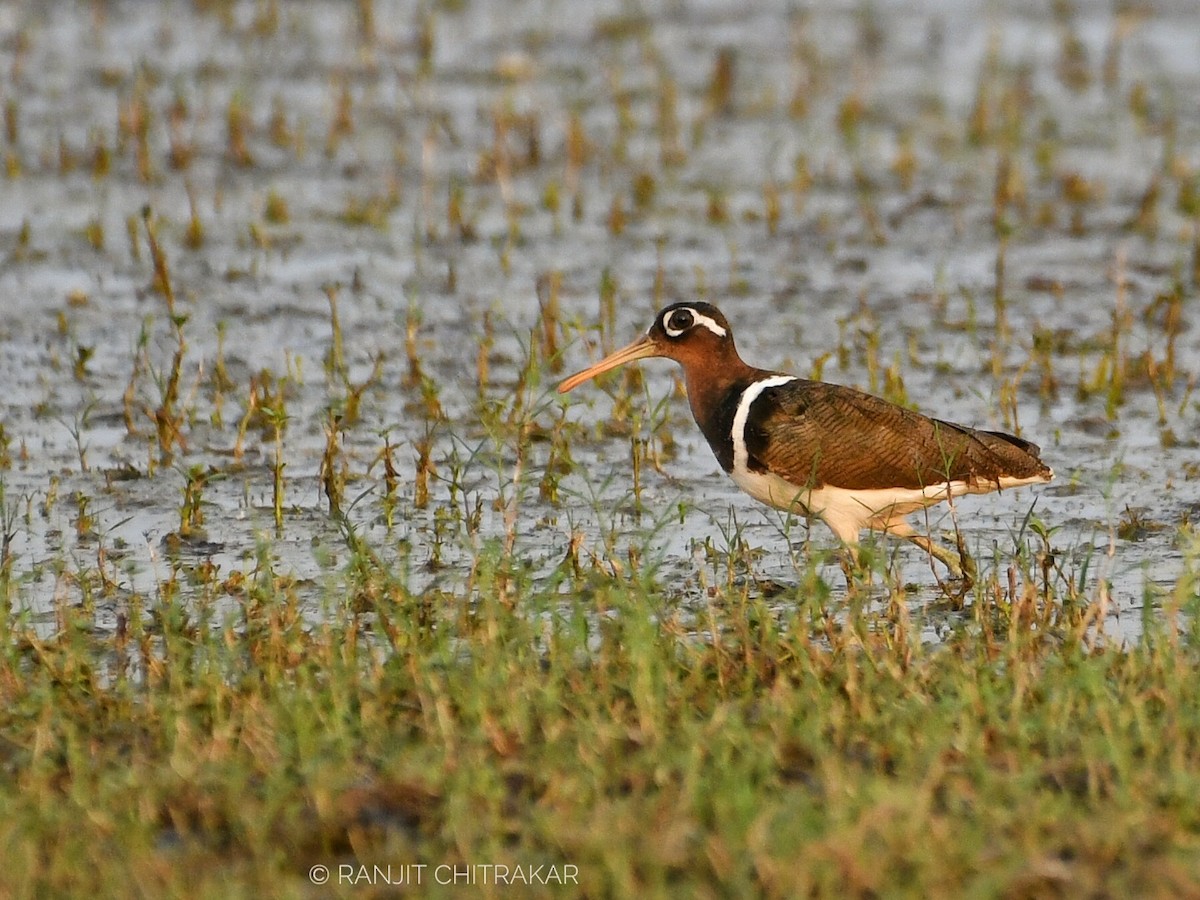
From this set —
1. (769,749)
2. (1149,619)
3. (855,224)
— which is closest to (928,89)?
(855,224)

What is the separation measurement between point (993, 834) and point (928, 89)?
10090mm

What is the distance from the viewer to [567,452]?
297 inches

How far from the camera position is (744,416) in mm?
7027

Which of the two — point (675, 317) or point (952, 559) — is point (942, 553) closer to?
point (952, 559)

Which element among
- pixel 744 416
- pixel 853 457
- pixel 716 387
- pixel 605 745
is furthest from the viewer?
pixel 716 387

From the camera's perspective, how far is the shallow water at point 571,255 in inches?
297

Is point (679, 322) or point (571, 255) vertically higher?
point (571, 255)

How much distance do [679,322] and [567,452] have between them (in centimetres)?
59

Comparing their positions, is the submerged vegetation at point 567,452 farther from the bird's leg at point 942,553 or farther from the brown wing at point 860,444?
the brown wing at point 860,444

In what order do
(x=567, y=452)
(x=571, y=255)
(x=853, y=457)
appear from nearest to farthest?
1. (x=853, y=457)
2. (x=567, y=452)
3. (x=571, y=255)

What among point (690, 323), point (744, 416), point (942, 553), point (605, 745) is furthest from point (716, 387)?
point (605, 745)

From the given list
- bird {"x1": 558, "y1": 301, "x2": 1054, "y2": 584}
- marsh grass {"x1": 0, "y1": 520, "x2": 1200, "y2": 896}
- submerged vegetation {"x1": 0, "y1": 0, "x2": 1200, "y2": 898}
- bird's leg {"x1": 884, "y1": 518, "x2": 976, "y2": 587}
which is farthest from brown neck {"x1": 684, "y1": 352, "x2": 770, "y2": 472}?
marsh grass {"x1": 0, "y1": 520, "x2": 1200, "y2": 896}

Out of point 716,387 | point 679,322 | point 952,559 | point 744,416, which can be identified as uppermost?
point 679,322

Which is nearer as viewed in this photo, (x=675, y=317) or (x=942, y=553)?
(x=942, y=553)
